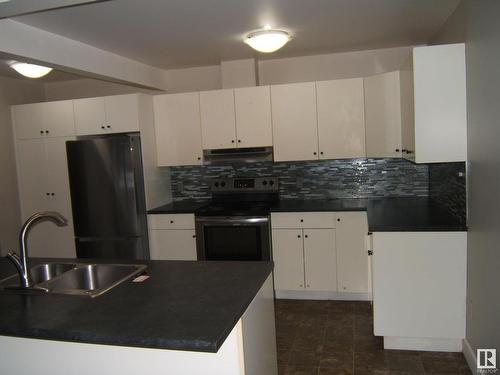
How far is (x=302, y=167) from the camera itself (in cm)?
441

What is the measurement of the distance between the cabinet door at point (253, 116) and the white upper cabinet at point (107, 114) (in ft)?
3.26

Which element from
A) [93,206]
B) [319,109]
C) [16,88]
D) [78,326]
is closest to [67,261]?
[78,326]

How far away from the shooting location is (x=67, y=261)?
244 centimetres

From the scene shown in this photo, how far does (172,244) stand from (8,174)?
1871 millimetres

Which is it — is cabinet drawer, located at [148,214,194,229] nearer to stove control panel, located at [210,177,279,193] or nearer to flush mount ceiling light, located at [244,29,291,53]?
stove control panel, located at [210,177,279,193]

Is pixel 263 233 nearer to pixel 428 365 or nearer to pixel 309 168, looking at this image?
pixel 309 168

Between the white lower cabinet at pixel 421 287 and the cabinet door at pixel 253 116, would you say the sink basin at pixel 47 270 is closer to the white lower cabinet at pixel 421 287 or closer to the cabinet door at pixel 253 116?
the white lower cabinet at pixel 421 287

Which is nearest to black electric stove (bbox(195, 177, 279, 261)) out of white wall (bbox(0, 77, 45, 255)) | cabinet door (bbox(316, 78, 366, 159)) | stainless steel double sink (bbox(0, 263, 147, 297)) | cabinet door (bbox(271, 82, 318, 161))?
cabinet door (bbox(271, 82, 318, 161))

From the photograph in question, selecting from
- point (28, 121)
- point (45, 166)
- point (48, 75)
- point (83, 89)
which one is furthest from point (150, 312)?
point (83, 89)

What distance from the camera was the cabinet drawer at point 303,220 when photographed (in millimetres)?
3848

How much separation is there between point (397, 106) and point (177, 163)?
2195mm

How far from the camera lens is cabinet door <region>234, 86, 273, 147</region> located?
4.12 m

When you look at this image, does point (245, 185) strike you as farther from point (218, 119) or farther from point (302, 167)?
point (218, 119)

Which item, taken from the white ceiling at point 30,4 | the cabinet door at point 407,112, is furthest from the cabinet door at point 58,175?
the cabinet door at point 407,112
